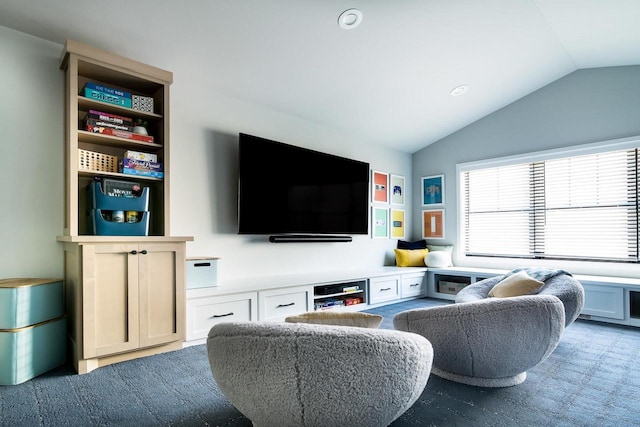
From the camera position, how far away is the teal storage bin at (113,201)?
2320 mm

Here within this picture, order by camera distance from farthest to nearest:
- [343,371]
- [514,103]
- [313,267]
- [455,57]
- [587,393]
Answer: [514,103] < [313,267] < [455,57] < [587,393] < [343,371]

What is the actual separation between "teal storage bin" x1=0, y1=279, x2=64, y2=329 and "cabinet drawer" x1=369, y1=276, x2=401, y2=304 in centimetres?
281

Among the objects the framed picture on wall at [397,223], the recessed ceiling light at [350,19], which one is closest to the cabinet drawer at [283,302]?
the framed picture on wall at [397,223]

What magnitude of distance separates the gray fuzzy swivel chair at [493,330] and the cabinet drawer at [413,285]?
7.99 ft

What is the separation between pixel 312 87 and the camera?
3.41m

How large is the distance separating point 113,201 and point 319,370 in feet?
6.58

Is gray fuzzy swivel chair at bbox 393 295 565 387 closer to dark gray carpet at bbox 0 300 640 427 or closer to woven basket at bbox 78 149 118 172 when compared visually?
dark gray carpet at bbox 0 300 640 427

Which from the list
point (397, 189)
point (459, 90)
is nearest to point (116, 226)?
point (459, 90)

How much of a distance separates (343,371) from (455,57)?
3257 millimetres

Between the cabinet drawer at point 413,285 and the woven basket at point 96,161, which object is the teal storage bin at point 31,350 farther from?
the cabinet drawer at point 413,285

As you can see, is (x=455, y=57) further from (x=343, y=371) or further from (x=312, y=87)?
(x=343, y=371)

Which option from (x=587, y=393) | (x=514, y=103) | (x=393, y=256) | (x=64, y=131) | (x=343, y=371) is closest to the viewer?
(x=343, y=371)

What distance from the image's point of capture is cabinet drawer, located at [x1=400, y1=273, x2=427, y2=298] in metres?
4.32

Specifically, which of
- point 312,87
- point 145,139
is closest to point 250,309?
point 145,139
